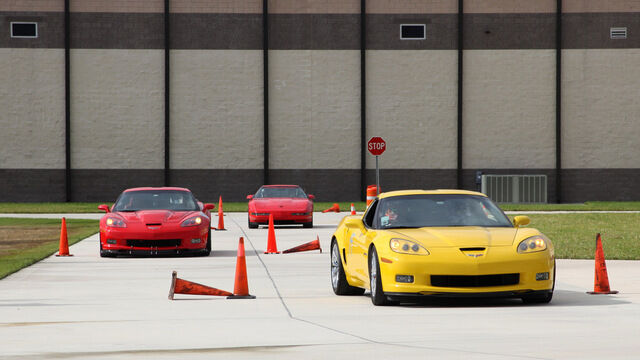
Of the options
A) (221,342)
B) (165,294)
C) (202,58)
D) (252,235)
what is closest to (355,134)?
(202,58)

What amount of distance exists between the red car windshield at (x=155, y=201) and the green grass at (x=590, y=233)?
6990mm

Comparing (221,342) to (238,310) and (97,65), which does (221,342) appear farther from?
(97,65)

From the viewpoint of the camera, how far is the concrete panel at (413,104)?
48094mm

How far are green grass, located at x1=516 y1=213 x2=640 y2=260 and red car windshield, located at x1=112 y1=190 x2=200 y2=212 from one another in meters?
6.99

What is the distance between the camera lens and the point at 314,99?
4797 cm

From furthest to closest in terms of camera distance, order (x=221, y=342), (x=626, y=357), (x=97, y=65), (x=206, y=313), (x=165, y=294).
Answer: (x=97, y=65), (x=165, y=294), (x=206, y=313), (x=221, y=342), (x=626, y=357)

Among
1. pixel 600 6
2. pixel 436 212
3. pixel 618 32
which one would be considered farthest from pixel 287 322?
pixel 600 6

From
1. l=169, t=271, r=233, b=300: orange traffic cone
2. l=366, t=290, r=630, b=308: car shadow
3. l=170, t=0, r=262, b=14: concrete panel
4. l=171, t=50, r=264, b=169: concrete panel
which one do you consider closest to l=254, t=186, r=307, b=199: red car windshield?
l=169, t=271, r=233, b=300: orange traffic cone

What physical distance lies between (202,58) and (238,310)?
37.4m

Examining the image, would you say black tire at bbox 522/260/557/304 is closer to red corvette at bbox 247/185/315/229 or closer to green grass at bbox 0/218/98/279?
green grass at bbox 0/218/98/279

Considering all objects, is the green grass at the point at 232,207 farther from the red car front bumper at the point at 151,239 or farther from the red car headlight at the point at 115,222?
the red car front bumper at the point at 151,239

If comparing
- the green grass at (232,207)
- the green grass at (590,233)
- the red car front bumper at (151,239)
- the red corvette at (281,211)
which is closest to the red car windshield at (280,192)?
Answer: the red corvette at (281,211)

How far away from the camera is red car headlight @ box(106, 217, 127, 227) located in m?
18.7

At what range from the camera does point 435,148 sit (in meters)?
48.3
